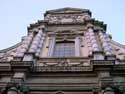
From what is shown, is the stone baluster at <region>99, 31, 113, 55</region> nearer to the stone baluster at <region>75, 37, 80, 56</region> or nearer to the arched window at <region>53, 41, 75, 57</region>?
the stone baluster at <region>75, 37, 80, 56</region>

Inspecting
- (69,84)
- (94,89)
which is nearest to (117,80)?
(94,89)

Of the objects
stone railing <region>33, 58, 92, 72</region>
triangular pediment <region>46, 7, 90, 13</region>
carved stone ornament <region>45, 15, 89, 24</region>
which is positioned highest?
triangular pediment <region>46, 7, 90, 13</region>

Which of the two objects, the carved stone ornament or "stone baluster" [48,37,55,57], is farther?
the carved stone ornament

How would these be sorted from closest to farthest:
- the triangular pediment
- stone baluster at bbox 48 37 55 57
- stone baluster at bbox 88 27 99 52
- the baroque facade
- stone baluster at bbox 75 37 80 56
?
1. the baroque facade
2. stone baluster at bbox 88 27 99 52
3. stone baluster at bbox 75 37 80 56
4. stone baluster at bbox 48 37 55 57
5. the triangular pediment

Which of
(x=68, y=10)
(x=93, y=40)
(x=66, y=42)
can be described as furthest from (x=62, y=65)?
(x=68, y=10)

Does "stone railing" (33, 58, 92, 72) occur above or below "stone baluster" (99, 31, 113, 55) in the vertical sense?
below

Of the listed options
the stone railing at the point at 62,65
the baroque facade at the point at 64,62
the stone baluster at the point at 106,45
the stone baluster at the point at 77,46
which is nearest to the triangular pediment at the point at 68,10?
the baroque facade at the point at 64,62

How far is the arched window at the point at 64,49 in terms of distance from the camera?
18.4m

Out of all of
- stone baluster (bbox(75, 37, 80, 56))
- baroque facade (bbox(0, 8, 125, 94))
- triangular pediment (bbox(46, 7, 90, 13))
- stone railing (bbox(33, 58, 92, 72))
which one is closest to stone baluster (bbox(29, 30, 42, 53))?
baroque facade (bbox(0, 8, 125, 94))

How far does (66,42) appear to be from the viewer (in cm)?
2039

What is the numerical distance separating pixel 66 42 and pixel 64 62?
14.3ft

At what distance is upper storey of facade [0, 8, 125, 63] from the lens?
1680 cm

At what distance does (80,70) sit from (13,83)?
3.66 metres

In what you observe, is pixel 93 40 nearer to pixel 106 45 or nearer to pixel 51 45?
pixel 106 45
